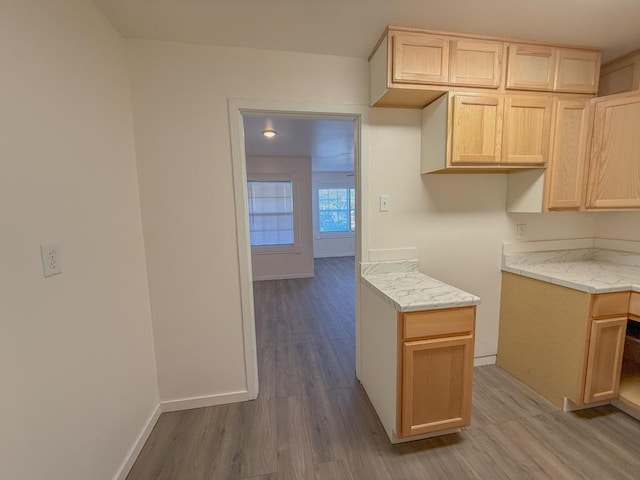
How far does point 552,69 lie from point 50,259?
285 centimetres

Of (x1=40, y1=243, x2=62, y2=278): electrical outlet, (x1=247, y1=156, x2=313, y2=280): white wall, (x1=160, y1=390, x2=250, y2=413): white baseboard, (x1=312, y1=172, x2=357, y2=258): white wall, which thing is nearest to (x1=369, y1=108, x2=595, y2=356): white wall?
(x1=160, y1=390, x2=250, y2=413): white baseboard

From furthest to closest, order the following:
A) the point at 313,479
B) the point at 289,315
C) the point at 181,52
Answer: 1. the point at 289,315
2. the point at 181,52
3. the point at 313,479

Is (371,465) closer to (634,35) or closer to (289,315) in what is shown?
(289,315)

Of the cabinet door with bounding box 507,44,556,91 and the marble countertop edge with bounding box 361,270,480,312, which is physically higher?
the cabinet door with bounding box 507,44,556,91

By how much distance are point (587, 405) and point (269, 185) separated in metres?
4.86

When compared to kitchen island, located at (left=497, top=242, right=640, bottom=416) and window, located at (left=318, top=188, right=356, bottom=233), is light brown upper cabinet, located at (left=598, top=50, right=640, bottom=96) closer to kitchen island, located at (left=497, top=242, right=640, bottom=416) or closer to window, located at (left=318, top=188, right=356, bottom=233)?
kitchen island, located at (left=497, top=242, right=640, bottom=416)

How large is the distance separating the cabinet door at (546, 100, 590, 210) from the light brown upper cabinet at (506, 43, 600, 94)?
127 millimetres

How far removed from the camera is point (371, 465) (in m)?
1.48

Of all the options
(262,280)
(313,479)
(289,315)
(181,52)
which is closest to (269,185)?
(262,280)

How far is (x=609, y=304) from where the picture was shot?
1663 millimetres

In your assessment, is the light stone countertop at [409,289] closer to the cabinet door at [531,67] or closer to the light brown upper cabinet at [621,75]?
the cabinet door at [531,67]

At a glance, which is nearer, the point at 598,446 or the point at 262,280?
the point at 598,446

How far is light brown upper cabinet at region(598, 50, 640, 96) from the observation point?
1.88m

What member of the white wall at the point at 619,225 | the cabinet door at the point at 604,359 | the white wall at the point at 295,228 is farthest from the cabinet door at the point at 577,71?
the white wall at the point at 295,228
